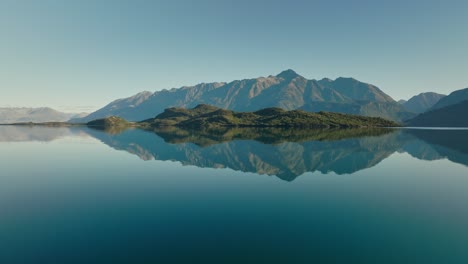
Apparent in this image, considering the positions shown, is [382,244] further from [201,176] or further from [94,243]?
[201,176]

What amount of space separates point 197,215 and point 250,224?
20.1 feet

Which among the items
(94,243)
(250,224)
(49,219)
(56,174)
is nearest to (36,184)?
(56,174)

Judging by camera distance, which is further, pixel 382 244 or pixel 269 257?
pixel 382 244

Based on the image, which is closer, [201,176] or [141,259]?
[141,259]

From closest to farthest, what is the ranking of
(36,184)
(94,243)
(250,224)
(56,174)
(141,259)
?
1. (141,259)
2. (94,243)
3. (250,224)
4. (36,184)
5. (56,174)

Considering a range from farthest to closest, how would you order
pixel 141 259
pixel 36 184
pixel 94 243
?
pixel 36 184 → pixel 94 243 → pixel 141 259

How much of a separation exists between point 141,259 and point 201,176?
3128 centimetres

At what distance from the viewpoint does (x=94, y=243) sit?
20.2 metres

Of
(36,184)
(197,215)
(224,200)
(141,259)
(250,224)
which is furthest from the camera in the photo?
(36,184)

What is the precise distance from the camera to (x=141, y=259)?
1794 cm

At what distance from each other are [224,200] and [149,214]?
987cm

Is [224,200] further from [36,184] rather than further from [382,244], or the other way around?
[36,184]

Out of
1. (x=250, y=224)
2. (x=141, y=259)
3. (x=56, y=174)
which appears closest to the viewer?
(x=141, y=259)

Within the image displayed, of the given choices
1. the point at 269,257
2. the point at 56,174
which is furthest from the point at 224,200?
the point at 56,174
